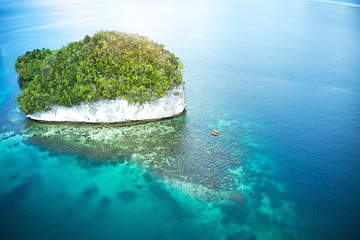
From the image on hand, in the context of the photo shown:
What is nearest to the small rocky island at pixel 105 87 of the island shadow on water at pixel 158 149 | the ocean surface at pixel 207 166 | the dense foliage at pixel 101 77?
the dense foliage at pixel 101 77

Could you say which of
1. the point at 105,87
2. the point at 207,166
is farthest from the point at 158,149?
the point at 105,87

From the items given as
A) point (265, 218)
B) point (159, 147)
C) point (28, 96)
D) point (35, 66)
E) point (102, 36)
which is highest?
point (102, 36)

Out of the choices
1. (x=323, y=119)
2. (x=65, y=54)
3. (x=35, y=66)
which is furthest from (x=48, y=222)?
(x=323, y=119)

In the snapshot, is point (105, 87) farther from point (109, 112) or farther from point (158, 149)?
point (158, 149)

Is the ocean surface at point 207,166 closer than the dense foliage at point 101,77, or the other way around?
the ocean surface at point 207,166

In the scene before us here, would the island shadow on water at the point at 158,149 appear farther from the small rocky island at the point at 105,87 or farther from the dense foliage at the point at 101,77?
the dense foliage at the point at 101,77

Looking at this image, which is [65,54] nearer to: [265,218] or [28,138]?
[28,138]

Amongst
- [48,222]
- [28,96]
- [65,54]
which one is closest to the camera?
[48,222]

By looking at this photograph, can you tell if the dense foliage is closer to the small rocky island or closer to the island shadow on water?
the small rocky island
